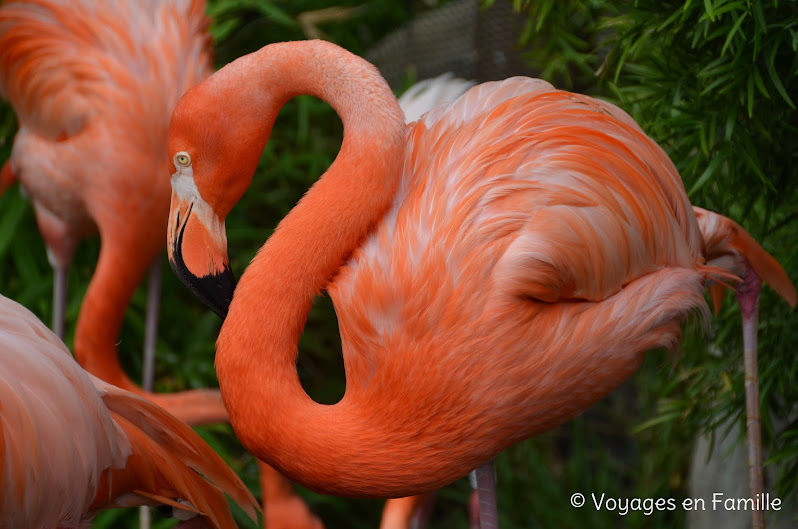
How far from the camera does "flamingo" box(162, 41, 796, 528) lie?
1.70 meters

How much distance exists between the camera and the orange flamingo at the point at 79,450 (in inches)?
61.7

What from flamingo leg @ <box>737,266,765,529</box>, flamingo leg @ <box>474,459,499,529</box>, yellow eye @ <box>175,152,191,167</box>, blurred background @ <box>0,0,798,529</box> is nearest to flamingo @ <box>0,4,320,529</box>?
blurred background @ <box>0,0,798,529</box>

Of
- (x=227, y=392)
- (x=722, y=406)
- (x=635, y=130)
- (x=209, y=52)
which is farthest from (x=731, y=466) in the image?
(x=209, y=52)

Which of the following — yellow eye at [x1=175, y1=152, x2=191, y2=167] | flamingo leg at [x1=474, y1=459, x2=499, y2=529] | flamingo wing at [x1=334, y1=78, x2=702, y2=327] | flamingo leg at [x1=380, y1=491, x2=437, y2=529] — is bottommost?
flamingo leg at [x1=380, y1=491, x2=437, y2=529]

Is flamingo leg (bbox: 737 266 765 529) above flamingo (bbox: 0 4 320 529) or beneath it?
beneath

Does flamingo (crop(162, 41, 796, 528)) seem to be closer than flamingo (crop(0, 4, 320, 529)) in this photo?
Yes

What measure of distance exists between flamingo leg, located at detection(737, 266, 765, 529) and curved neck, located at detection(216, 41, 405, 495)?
906 mm

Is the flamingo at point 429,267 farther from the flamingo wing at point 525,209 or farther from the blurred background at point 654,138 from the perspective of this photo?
the blurred background at point 654,138

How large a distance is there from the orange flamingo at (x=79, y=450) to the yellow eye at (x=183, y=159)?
16.2 inches

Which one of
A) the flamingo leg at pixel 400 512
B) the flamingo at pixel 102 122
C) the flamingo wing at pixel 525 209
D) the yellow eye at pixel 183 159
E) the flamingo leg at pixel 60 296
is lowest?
the flamingo leg at pixel 400 512

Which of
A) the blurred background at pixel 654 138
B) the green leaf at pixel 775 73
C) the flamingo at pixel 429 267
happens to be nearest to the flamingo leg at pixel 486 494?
the flamingo at pixel 429 267

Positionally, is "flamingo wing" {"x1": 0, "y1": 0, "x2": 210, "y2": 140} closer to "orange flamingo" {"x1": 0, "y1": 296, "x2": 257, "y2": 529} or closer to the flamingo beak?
the flamingo beak

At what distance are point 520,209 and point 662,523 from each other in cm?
207

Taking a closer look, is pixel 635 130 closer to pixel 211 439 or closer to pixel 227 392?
pixel 227 392
